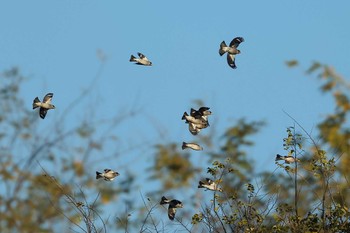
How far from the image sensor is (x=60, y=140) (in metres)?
17.0

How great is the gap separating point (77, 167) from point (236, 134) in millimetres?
3925

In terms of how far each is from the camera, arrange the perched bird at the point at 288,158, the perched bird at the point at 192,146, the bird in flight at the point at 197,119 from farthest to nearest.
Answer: the perched bird at the point at 192,146, the bird in flight at the point at 197,119, the perched bird at the point at 288,158

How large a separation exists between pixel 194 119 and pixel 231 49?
1.08 meters

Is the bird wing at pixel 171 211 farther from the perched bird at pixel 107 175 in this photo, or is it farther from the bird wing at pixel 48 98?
the bird wing at pixel 48 98

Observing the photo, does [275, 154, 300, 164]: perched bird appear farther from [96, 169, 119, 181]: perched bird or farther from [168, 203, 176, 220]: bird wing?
[96, 169, 119, 181]: perched bird

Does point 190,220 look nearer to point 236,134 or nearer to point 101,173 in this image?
point 101,173

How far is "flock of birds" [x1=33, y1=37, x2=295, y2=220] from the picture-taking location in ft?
29.2

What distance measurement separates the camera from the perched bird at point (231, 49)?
32.8ft

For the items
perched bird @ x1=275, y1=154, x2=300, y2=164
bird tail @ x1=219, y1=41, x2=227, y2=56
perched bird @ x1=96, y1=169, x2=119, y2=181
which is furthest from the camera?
bird tail @ x1=219, y1=41, x2=227, y2=56

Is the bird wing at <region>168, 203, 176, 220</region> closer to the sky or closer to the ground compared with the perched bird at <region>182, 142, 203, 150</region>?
closer to the ground

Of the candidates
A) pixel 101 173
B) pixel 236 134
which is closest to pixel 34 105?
pixel 101 173

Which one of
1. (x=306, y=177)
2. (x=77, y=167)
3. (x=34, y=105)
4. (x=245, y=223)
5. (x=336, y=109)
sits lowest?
(x=245, y=223)

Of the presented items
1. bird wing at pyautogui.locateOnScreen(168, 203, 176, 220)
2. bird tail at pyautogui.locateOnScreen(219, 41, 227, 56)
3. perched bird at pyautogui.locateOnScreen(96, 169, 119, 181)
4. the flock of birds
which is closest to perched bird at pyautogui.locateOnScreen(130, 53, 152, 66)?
the flock of birds

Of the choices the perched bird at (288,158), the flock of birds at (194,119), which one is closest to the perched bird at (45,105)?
the flock of birds at (194,119)
